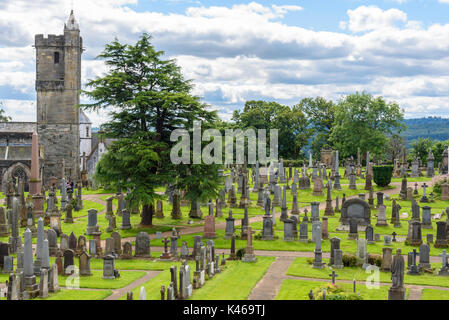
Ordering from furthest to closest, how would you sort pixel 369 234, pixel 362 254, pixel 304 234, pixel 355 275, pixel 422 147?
1. pixel 422 147
2. pixel 304 234
3. pixel 369 234
4. pixel 362 254
5. pixel 355 275

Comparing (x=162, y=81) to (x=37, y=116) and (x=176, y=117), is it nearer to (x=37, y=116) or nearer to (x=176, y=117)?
(x=176, y=117)

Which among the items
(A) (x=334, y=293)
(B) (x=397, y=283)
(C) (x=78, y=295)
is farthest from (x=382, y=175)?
(C) (x=78, y=295)

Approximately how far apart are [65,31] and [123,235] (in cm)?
3625

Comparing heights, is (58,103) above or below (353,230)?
above

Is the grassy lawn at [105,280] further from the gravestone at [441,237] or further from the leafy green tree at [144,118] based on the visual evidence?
the gravestone at [441,237]

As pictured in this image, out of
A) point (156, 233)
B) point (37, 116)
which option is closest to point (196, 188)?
point (156, 233)

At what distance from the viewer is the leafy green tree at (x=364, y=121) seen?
66.8 m

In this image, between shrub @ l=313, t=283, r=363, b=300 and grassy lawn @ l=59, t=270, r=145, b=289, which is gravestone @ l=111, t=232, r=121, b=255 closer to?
grassy lawn @ l=59, t=270, r=145, b=289

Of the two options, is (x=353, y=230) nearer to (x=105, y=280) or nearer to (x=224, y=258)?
(x=224, y=258)

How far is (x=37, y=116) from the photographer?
196 feet

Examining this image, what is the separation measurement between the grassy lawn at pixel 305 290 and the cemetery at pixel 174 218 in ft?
0.23

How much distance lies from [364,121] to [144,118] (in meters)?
42.1

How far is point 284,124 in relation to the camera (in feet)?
263

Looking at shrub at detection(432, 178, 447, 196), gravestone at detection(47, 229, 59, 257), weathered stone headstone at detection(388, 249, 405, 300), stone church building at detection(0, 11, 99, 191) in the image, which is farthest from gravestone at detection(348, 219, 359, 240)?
stone church building at detection(0, 11, 99, 191)
